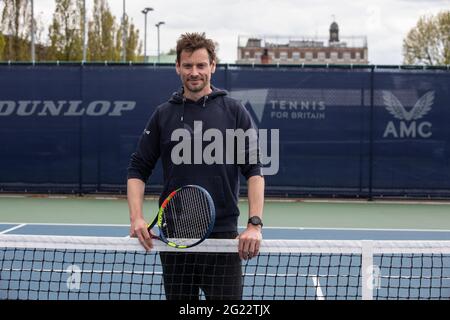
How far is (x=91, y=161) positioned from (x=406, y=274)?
671cm

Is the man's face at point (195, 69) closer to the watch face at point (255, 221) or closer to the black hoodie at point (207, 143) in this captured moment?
the black hoodie at point (207, 143)

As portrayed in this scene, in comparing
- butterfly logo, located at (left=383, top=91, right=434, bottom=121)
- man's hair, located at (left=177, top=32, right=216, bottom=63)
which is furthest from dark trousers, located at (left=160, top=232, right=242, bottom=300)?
butterfly logo, located at (left=383, top=91, right=434, bottom=121)

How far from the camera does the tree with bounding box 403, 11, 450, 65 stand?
50812mm

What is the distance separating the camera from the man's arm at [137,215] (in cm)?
326

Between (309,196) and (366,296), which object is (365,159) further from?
(366,296)

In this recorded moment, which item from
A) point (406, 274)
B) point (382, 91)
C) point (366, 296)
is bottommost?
point (406, 274)

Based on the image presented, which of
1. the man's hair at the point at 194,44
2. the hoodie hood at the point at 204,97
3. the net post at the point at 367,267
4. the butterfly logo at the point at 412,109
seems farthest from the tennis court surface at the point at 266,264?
the butterfly logo at the point at 412,109

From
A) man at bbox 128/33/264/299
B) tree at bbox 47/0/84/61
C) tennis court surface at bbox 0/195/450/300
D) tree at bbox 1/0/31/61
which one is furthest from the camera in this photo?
tree at bbox 47/0/84/61

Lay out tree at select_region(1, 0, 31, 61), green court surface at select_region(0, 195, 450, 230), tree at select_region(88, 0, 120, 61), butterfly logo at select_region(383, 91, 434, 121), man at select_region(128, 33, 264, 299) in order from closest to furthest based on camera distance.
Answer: man at select_region(128, 33, 264, 299) < green court surface at select_region(0, 195, 450, 230) < butterfly logo at select_region(383, 91, 434, 121) < tree at select_region(1, 0, 31, 61) < tree at select_region(88, 0, 120, 61)

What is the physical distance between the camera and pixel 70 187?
12.3m

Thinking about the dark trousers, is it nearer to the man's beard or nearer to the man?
the man

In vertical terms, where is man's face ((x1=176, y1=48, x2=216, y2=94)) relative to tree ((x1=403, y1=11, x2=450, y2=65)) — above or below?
below

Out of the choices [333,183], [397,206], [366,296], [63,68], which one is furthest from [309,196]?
[366,296]

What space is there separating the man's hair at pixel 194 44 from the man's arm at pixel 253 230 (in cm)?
58
